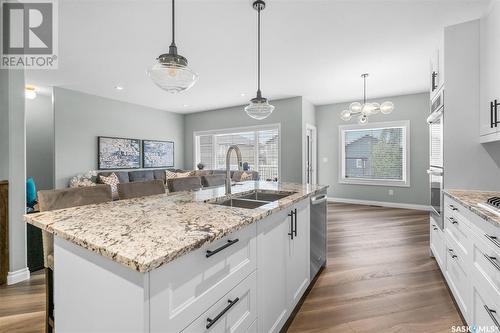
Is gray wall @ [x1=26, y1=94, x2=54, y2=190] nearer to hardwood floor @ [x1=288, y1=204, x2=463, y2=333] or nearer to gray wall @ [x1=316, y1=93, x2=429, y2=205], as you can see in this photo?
hardwood floor @ [x1=288, y1=204, x2=463, y2=333]

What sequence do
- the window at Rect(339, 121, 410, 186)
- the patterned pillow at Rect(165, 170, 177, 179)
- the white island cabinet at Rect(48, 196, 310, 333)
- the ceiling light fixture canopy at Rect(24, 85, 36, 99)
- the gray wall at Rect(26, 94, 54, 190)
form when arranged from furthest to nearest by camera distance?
the patterned pillow at Rect(165, 170, 177, 179) → the window at Rect(339, 121, 410, 186) → the gray wall at Rect(26, 94, 54, 190) → the ceiling light fixture canopy at Rect(24, 85, 36, 99) → the white island cabinet at Rect(48, 196, 310, 333)

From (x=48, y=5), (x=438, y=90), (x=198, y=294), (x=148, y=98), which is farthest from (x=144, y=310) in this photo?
(x=148, y=98)

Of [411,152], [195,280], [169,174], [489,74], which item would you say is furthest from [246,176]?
[195,280]

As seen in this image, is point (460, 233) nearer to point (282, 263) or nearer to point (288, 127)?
point (282, 263)

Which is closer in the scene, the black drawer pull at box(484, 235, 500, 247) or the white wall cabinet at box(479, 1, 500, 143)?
the black drawer pull at box(484, 235, 500, 247)

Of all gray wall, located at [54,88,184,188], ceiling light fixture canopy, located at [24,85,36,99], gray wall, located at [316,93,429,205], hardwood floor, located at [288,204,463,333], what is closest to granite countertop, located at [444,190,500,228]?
hardwood floor, located at [288,204,463,333]

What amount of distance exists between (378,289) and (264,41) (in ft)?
9.66

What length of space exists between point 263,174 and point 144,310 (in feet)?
18.7

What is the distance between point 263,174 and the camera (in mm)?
6398

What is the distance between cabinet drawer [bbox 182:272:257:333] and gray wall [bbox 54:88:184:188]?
5.10 metres

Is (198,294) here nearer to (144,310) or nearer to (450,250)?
(144,310)

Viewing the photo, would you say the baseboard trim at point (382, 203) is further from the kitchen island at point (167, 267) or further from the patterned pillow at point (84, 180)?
the patterned pillow at point (84, 180)

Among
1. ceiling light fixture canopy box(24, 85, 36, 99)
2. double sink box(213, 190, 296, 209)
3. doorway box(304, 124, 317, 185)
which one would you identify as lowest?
double sink box(213, 190, 296, 209)

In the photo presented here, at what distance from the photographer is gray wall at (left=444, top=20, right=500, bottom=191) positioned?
2.31 m
